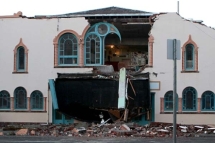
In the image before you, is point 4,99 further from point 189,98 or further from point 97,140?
point 189,98

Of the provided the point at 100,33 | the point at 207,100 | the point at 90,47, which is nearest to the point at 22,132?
the point at 90,47

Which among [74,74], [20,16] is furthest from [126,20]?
[20,16]

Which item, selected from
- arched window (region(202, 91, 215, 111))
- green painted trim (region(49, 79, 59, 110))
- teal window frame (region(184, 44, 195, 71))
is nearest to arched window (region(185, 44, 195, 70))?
teal window frame (region(184, 44, 195, 71))

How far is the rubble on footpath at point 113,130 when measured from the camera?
24203 mm

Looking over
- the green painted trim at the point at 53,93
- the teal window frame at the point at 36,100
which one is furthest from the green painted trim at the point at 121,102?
the teal window frame at the point at 36,100

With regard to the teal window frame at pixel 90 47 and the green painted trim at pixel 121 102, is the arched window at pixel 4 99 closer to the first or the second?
the teal window frame at pixel 90 47

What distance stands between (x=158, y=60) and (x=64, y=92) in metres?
6.22

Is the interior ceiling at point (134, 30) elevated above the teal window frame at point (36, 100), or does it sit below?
above

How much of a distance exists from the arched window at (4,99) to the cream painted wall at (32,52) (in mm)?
299

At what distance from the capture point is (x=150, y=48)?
2919cm

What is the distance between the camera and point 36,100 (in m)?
30.0

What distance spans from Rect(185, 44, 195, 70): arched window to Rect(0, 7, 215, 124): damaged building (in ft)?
0.21

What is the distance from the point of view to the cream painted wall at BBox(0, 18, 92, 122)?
2969cm

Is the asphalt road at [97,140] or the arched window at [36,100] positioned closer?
the asphalt road at [97,140]
